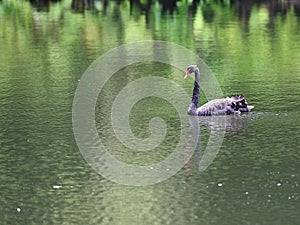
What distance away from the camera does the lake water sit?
9.62 m

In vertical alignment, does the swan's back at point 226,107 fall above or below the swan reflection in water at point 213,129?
above

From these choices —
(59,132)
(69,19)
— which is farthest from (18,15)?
(59,132)

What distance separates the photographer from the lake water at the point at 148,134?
962 centimetres

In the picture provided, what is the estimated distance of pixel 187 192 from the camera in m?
10.2

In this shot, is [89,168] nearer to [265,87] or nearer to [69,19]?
[265,87]

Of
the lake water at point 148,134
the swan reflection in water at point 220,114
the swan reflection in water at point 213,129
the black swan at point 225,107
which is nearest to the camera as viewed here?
the lake water at point 148,134

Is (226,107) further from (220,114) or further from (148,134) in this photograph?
(148,134)

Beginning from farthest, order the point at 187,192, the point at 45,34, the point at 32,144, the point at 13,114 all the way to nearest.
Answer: the point at 45,34 < the point at 13,114 < the point at 32,144 < the point at 187,192

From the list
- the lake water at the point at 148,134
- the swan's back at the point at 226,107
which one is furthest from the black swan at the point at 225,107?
the lake water at the point at 148,134

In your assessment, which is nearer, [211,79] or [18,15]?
[211,79]

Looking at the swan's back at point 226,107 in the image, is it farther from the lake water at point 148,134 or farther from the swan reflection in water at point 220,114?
the lake water at point 148,134

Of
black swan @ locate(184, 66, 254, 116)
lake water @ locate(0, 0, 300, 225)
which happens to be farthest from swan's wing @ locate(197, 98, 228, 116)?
lake water @ locate(0, 0, 300, 225)

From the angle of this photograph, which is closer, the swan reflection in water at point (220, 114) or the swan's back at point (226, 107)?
the swan reflection in water at point (220, 114)

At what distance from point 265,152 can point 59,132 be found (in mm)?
3345
